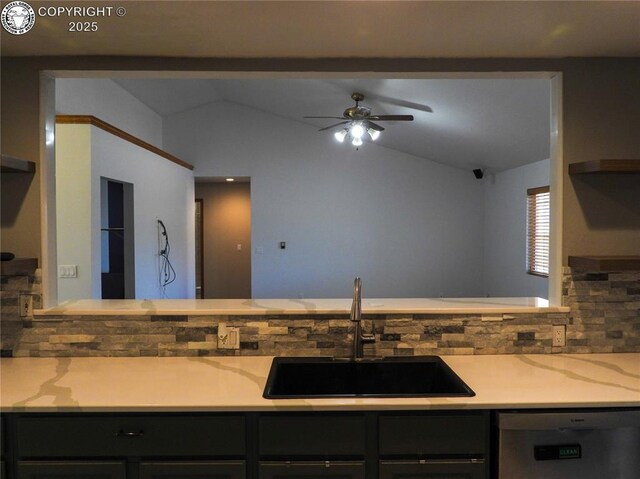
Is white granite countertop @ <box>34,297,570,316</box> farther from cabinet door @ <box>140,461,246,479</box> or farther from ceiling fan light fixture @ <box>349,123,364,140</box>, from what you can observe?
ceiling fan light fixture @ <box>349,123,364,140</box>

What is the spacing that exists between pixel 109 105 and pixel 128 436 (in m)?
4.35

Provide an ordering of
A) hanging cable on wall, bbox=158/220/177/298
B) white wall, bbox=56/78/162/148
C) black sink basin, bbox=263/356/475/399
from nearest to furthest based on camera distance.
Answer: black sink basin, bbox=263/356/475/399
white wall, bbox=56/78/162/148
hanging cable on wall, bbox=158/220/177/298

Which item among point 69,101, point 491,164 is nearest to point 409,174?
point 491,164

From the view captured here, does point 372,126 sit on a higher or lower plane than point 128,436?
higher

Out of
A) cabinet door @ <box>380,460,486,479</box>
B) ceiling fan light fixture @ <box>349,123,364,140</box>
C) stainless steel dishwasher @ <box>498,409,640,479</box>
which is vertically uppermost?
ceiling fan light fixture @ <box>349,123,364,140</box>

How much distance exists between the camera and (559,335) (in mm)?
1846

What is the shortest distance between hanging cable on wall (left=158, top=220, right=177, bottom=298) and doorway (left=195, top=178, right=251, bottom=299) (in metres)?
2.38

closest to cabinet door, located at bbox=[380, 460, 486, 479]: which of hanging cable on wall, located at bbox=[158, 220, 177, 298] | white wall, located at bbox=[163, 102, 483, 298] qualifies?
hanging cable on wall, located at bbox=[158, 220, 177, 298]

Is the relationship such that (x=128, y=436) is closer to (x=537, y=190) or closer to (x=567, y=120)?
(x=567, y=120)

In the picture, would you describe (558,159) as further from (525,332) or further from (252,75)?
(252,75)

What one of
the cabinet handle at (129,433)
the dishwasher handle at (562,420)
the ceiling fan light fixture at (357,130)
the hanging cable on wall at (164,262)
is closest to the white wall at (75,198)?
the hanging cable on wall at (164,262)

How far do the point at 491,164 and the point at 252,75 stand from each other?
4705 mm

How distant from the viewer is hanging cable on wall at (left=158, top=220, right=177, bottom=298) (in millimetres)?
4988

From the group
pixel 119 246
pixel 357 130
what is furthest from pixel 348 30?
pixel 119 246
